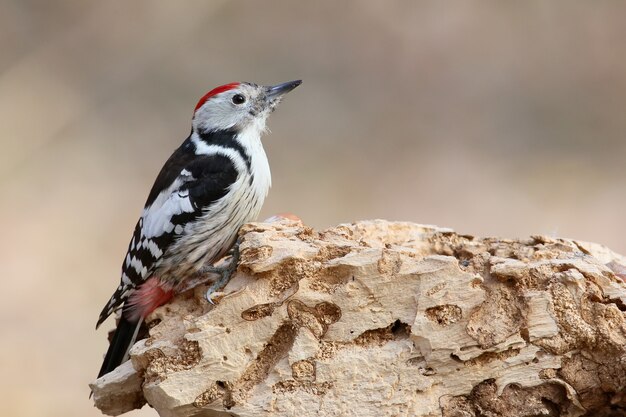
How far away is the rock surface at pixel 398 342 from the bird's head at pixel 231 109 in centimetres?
80

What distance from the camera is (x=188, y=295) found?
2.37 metres

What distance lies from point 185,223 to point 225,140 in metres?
0.31

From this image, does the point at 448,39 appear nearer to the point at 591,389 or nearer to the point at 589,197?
the point at 589,197

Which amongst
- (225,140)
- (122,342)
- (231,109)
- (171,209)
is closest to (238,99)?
(231,109)

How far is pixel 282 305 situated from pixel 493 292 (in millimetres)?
453

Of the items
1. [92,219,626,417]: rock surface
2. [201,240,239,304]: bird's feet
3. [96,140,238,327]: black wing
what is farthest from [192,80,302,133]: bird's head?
[92,219,626,417]: rock surface

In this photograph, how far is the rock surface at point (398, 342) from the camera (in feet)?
6.58

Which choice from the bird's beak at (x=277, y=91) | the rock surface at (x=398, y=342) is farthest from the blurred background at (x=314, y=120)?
the rock surface at (x=398, y=342)

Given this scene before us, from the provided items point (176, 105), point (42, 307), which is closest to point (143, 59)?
point (176, 105)

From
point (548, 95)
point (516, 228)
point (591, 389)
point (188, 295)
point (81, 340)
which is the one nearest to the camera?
point (591, 389)

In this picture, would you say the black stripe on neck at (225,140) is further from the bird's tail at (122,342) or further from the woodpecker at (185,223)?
the bird's tail at (122,342)

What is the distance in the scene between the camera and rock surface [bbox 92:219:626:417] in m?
2.01

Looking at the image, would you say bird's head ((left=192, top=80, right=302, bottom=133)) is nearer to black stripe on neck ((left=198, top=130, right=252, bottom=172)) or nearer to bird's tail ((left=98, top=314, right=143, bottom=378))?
black stripe on neck ((left=198, top=130, right=252, bottom=172))

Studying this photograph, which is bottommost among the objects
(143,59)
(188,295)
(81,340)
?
(188,295)
